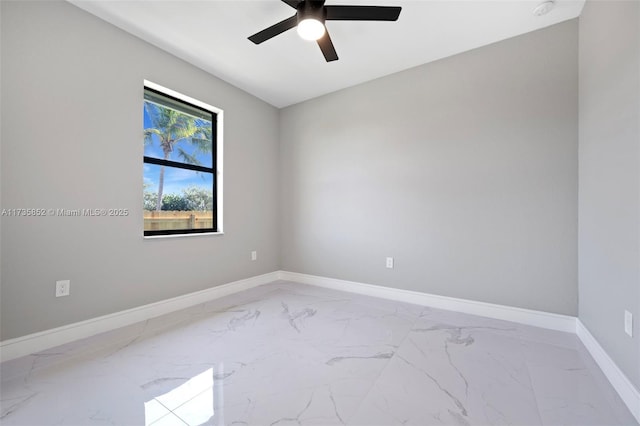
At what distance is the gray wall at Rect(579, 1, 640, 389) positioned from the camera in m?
1.31

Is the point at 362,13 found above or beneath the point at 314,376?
above

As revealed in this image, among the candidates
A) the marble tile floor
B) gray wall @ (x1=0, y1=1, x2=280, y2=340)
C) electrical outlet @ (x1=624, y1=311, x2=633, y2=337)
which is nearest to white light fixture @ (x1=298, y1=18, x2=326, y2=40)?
gray wall @ (x1=0, y1=1, x2=280, y2=340)

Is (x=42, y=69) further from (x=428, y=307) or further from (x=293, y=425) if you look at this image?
(x=428, y=307)

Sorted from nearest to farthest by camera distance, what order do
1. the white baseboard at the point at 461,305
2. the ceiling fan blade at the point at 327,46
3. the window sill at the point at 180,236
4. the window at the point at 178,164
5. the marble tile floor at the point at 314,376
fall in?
the marble tile floor at the point at 314,376 < the ceiling fan blade at the point at 327,46 < the white baseboard at the point at 461,305 < the window sill at the point at 180,236 < the window at the point at 178,164

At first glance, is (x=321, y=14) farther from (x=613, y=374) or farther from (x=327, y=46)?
(x=613, y=374)

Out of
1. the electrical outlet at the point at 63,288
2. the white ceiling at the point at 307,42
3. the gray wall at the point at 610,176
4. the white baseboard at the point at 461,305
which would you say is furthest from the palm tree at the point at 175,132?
the gray wall at the point at 610,176

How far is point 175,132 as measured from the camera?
9.11 ft

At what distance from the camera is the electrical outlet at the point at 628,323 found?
51.4 inches

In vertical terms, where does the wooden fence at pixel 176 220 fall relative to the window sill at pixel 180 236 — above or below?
above

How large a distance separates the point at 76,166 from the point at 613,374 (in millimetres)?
3803

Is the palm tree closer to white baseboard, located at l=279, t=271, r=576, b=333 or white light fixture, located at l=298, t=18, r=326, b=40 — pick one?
white light fixture, located at l=298, t=18, r=326, b=40

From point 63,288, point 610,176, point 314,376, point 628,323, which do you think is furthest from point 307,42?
point 628,323

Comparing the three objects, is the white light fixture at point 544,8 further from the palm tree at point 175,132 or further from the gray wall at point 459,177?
the palm tree at point 175,132

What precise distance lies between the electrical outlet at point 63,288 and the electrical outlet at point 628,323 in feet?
11.6
